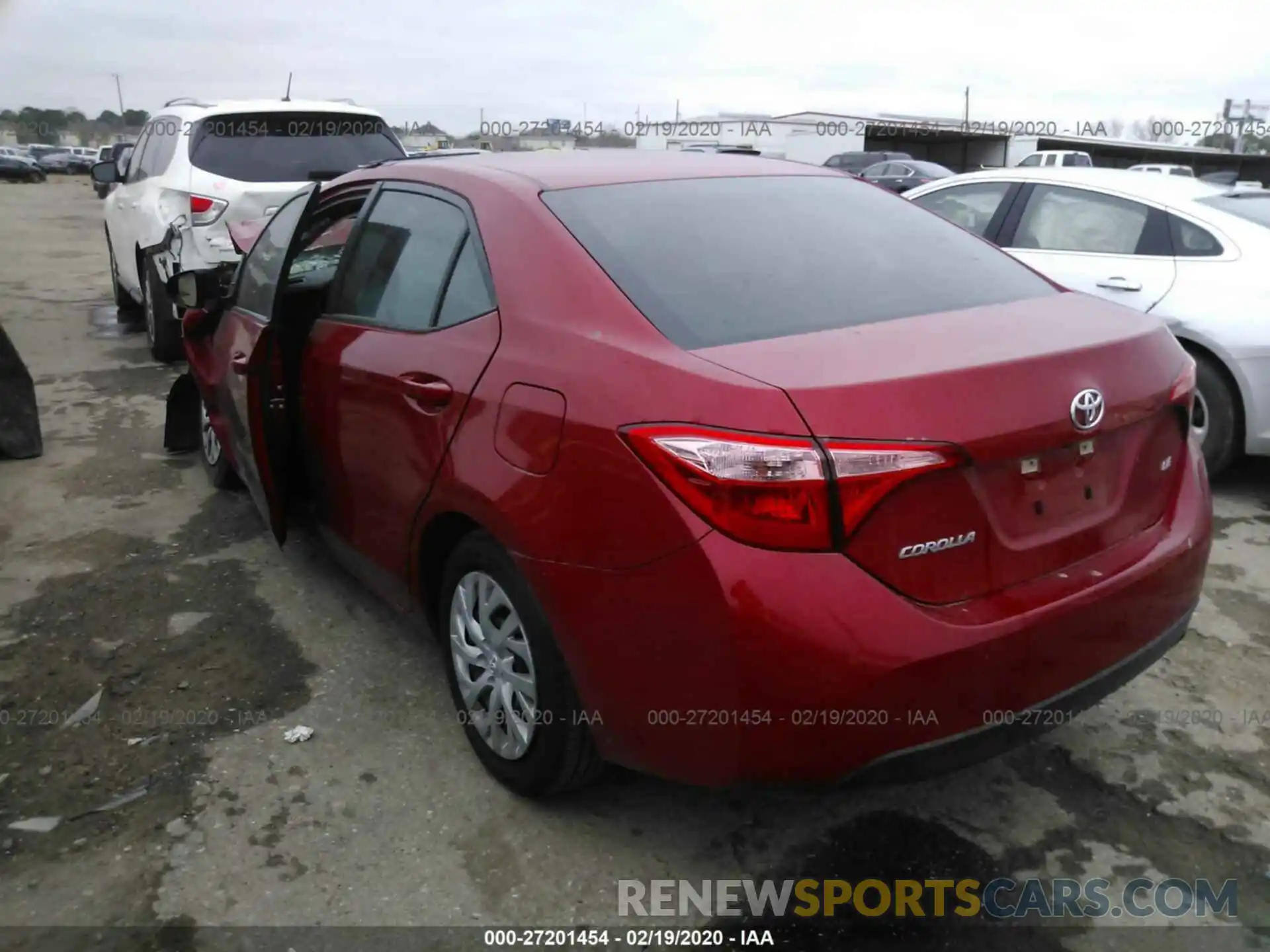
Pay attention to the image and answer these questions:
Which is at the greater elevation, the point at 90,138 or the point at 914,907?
the point at 90,138

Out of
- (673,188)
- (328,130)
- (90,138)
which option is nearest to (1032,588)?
(673,188)

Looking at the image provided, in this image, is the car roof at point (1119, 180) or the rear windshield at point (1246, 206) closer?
the rear windshield at point (1246, 206)

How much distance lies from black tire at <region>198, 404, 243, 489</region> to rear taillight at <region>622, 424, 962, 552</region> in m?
3.49

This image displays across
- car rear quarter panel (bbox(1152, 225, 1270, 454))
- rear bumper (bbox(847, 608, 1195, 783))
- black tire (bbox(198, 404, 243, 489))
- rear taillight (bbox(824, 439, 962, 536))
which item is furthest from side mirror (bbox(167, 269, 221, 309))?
car rear quarter panel (bbox(1152, 225, 1270, 454))

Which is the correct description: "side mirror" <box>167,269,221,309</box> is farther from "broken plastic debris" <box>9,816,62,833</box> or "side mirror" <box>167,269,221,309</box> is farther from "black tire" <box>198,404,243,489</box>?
"broken plastic debris" <box>9,816,62,833</box>

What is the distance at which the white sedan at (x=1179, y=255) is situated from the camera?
15.8 ft

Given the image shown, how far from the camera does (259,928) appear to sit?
2379 millimetres

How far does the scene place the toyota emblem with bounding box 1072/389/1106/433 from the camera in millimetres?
2223

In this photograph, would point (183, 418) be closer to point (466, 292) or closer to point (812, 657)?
point (466, 292)

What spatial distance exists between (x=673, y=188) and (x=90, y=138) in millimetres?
96705

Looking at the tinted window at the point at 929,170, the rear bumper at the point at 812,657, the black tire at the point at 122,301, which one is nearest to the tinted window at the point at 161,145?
the black tire at the point at 122,301

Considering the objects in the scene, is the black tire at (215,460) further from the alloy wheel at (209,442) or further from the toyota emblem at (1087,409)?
the toyota emblem at (1087,409)

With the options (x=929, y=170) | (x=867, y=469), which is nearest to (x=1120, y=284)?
(x=867, y=469)

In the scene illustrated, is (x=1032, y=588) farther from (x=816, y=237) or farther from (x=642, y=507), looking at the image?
(x=816, y=237)
